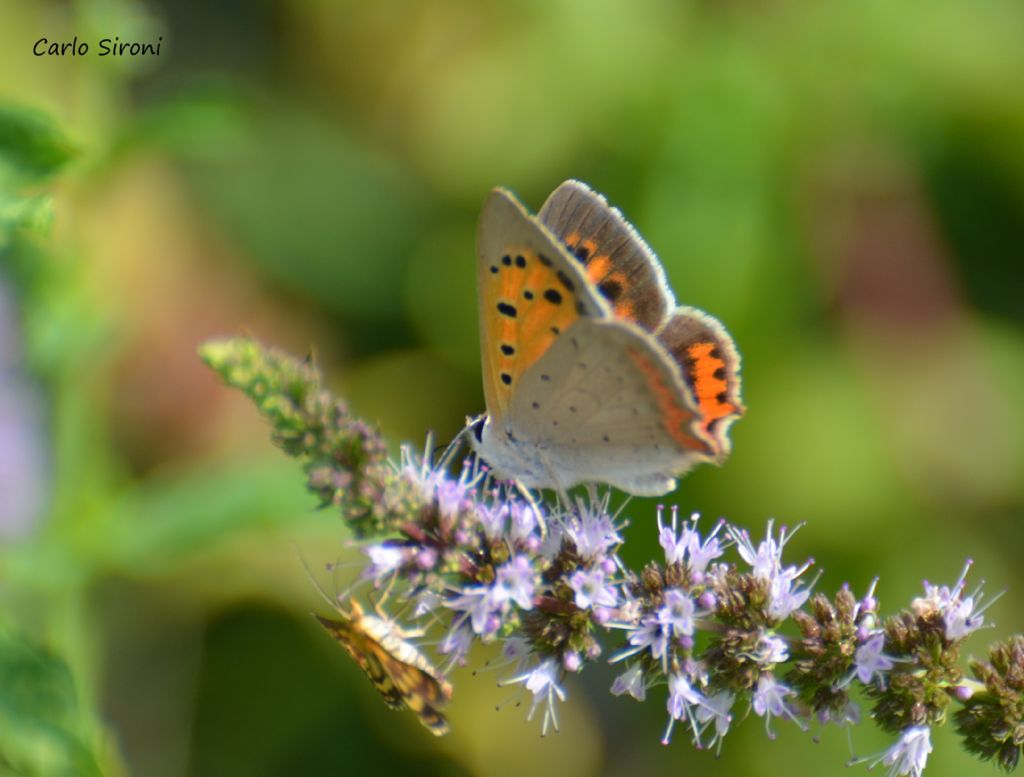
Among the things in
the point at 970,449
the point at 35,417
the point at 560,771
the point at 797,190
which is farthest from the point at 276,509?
the point at 970,449

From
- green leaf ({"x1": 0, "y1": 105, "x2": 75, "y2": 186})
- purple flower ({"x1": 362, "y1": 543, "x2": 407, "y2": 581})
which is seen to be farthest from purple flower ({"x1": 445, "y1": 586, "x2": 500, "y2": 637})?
green leaf ({"x1": 0, "y1": 105, "x2": 75, "y2": 186})

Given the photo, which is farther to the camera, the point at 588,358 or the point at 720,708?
the point at 588,358

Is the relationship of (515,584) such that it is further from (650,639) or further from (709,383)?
(709,383)

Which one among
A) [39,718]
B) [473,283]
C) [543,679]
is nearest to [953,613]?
[543,679]

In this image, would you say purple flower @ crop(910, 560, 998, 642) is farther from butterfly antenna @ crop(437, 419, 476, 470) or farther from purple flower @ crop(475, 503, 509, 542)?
butterfly antenna @ crop(437, 419, 476, 470)

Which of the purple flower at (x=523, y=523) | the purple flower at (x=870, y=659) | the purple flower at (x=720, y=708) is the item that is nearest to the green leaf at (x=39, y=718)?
the purple flower at (x=523, y=523)

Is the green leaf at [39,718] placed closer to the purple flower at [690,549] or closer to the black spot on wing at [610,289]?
the purple flower at [690,549]

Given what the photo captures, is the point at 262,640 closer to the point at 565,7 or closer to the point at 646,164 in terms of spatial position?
the point at 646,164
